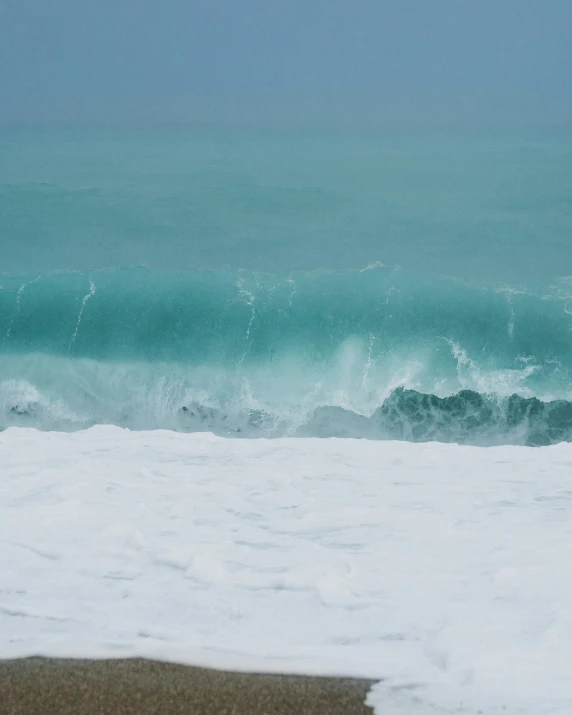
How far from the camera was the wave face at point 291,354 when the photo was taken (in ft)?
28.8

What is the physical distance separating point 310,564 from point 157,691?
50.9 inches

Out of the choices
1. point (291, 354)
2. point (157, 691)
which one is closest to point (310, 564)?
point (157, 691)

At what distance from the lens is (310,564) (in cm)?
382

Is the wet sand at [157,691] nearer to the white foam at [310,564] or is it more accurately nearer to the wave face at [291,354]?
the white foam at [310,564]

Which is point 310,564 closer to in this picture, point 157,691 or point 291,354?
point 157,691

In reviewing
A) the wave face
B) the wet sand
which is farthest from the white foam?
the wave face

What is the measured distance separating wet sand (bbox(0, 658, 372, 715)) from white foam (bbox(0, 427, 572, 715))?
0.09m

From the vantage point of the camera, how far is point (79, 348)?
10.7 meters

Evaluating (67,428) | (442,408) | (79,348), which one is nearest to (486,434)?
(442,408)

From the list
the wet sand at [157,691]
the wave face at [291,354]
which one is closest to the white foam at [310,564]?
the wet sand at [157,691]

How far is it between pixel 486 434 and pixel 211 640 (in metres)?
5.93

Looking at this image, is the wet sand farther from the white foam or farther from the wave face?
the wave face

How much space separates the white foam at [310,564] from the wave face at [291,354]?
9.07 ft

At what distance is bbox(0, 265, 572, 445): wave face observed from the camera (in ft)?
28.8
